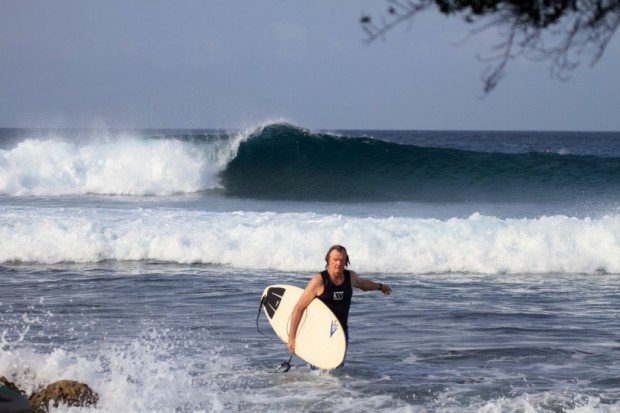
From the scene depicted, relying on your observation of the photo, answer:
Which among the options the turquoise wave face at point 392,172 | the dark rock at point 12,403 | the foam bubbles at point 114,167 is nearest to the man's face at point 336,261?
the dark rock at point 12,403

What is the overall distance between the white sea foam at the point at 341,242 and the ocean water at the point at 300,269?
40mm

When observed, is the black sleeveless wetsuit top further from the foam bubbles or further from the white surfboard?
the foam bubbles

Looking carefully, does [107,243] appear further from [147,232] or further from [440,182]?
[440,182]

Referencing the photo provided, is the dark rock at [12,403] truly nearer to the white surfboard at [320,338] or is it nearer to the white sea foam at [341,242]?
the white surfboard at [320,338]

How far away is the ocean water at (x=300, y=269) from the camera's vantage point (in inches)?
278

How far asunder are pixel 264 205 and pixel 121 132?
29.4 ft

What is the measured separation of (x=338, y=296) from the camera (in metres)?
7.33

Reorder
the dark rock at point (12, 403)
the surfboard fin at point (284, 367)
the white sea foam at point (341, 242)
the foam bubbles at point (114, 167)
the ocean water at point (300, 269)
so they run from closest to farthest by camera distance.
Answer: the dark rock at point (12, 403) < the ocean water at point (300, 269) < the surfboard fin at point (284, 367) < the white sea foam at point (341, 242) < the foam bubbles at point (114, 167)

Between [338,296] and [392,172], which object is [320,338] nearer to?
[338,296]

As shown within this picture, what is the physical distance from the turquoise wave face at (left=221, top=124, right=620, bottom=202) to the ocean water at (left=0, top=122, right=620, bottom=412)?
87 mm

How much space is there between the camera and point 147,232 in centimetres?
1545

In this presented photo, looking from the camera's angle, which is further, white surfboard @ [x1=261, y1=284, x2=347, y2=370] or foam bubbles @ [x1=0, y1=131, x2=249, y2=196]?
foam bubbles @ [x1=0, y1=131, x2=249, y2=196]

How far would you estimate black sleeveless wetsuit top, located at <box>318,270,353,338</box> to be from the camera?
730 centimetres

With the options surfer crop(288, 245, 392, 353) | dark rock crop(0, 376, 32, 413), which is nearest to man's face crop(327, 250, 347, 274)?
surfer crop(288, 245, 392, 353)
